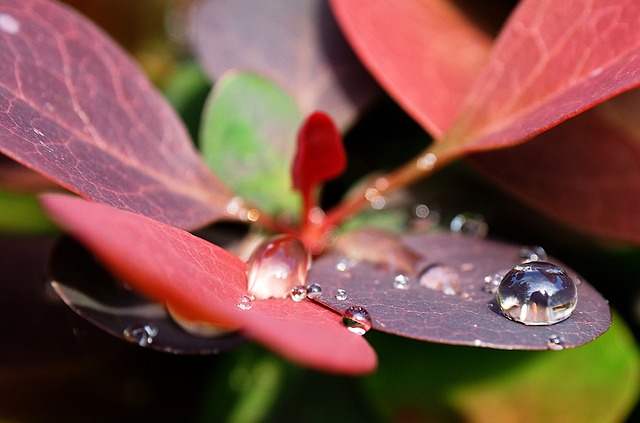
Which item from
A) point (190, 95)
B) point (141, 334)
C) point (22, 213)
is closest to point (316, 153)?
point (141, 334)

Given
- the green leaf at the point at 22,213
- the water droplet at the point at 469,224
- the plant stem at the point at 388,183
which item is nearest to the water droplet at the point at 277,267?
the plant stem at the point at 388,183

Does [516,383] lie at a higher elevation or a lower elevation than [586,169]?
lower

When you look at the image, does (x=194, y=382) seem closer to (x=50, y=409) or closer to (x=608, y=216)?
(x=50, y=409)

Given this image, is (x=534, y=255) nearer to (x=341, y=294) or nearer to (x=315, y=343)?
(x=341, y=294)

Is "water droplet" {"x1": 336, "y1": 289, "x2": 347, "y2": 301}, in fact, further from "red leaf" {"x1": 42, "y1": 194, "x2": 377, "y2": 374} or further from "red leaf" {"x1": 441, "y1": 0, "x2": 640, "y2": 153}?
"red leaf" {"x1": 441, "y1": 0, "x2": 640, "y2": 153}

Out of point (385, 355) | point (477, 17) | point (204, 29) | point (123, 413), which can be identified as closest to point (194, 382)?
point (123, 413)

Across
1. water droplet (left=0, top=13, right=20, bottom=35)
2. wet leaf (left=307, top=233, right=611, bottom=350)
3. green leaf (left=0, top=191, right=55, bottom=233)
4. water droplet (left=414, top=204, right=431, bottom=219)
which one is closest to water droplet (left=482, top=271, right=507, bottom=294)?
wet leaf (left=307, top=233, right=611, bottom=350)
